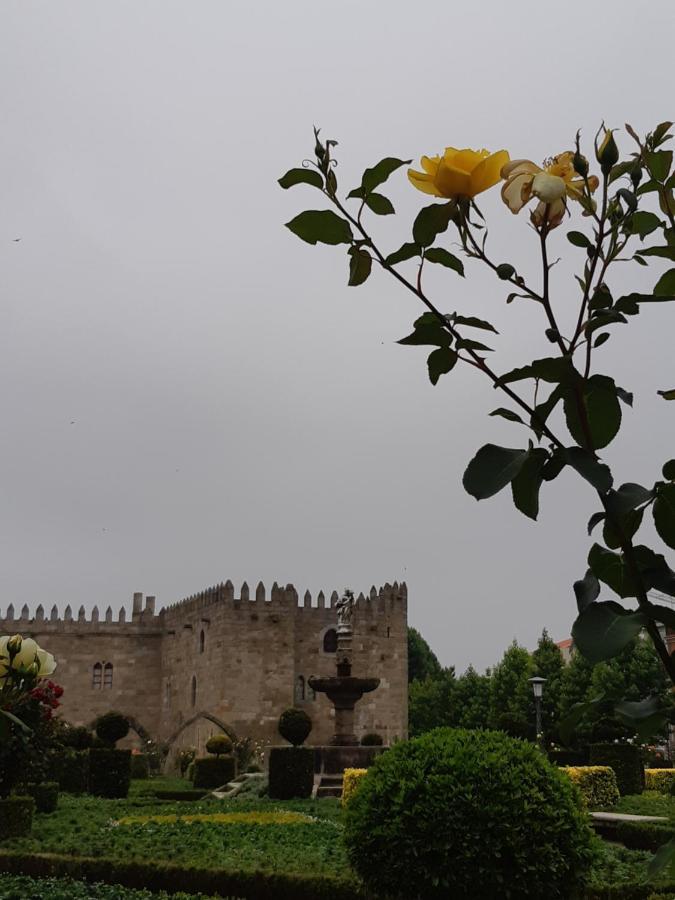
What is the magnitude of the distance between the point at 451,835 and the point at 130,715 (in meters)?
31.0

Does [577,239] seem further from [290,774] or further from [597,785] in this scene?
[290,774]

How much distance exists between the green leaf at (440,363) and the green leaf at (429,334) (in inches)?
0.8

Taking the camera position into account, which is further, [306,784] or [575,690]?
[575,690]

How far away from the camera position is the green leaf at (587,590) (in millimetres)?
1186

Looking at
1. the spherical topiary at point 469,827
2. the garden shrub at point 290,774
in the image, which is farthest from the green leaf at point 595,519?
the garden shrub at point 290,774

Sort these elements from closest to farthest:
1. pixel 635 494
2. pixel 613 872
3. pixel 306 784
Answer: pixel 635 494 → pixel 613 872 → pixel 306 784

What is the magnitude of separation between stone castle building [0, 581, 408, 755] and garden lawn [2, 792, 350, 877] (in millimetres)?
15467

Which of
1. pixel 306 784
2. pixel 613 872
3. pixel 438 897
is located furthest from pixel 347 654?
pixel 438 897

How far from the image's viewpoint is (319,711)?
30.8 metres

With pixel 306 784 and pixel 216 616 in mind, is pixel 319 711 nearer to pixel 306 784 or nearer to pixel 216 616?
pixel 216 616

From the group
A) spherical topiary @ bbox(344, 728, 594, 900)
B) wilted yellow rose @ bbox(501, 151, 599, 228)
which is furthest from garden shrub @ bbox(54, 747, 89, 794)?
wilted yellow rose @ bbox(501, 151, 599, 228)

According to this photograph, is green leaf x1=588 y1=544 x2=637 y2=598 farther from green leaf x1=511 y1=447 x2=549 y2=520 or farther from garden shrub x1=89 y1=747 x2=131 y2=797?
garden shrub x1=89 y1=747 x2=131 y2=797

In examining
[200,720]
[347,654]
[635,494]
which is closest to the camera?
[635,494]

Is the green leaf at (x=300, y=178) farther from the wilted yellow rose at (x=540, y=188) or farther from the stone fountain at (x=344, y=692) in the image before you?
the stone fountain at (x=344, y=692)
